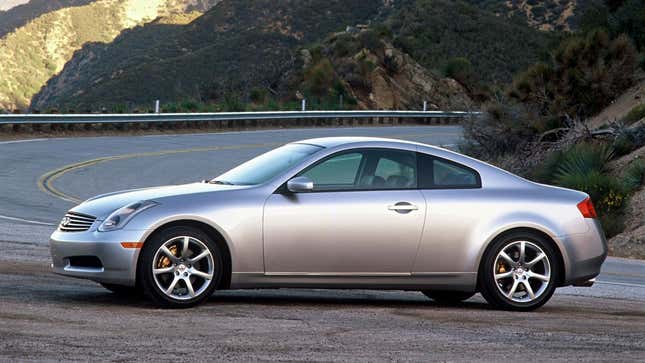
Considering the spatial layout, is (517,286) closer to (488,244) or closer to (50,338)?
(488,244)

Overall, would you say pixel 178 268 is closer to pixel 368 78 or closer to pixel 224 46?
pixel 368 78

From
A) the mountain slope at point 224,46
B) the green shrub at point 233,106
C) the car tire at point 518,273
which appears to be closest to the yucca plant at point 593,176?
the car tire at point 518,273

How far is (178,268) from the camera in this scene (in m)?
9.09

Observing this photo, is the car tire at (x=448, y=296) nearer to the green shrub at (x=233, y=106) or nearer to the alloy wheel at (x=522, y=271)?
the alloy wheel at (x=522, y=271)

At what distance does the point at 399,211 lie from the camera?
9758 millimetres

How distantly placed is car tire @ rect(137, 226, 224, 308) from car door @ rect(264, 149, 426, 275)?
49cm

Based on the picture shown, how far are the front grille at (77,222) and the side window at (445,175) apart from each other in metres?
2.77

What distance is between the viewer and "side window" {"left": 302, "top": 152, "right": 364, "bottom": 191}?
31.8 feet

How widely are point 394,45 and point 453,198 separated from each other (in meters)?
57.9

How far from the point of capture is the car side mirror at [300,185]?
30.8 ft

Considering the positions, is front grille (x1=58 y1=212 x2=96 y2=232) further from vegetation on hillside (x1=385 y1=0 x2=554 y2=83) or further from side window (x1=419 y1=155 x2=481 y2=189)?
vegetation on hillside (x1=385 y1=0 x2=554 y2=83)

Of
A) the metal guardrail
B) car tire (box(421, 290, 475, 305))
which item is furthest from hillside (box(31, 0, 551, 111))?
car tire (box(421, 290, 475, 305))

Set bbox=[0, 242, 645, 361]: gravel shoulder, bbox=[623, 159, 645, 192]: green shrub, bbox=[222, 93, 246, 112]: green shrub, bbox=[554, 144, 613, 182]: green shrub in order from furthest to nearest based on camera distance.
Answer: bbox=[222, 93, 246, 112]: green shrub < bbox=[554, 144, 613, 182]: green shrub < bbox=[623, 159, 645, 192]: green shrub < bbox=[0, 242, 645, 361]: gravel shoulder

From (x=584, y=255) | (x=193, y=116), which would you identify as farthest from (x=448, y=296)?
(x=193, y=116)
